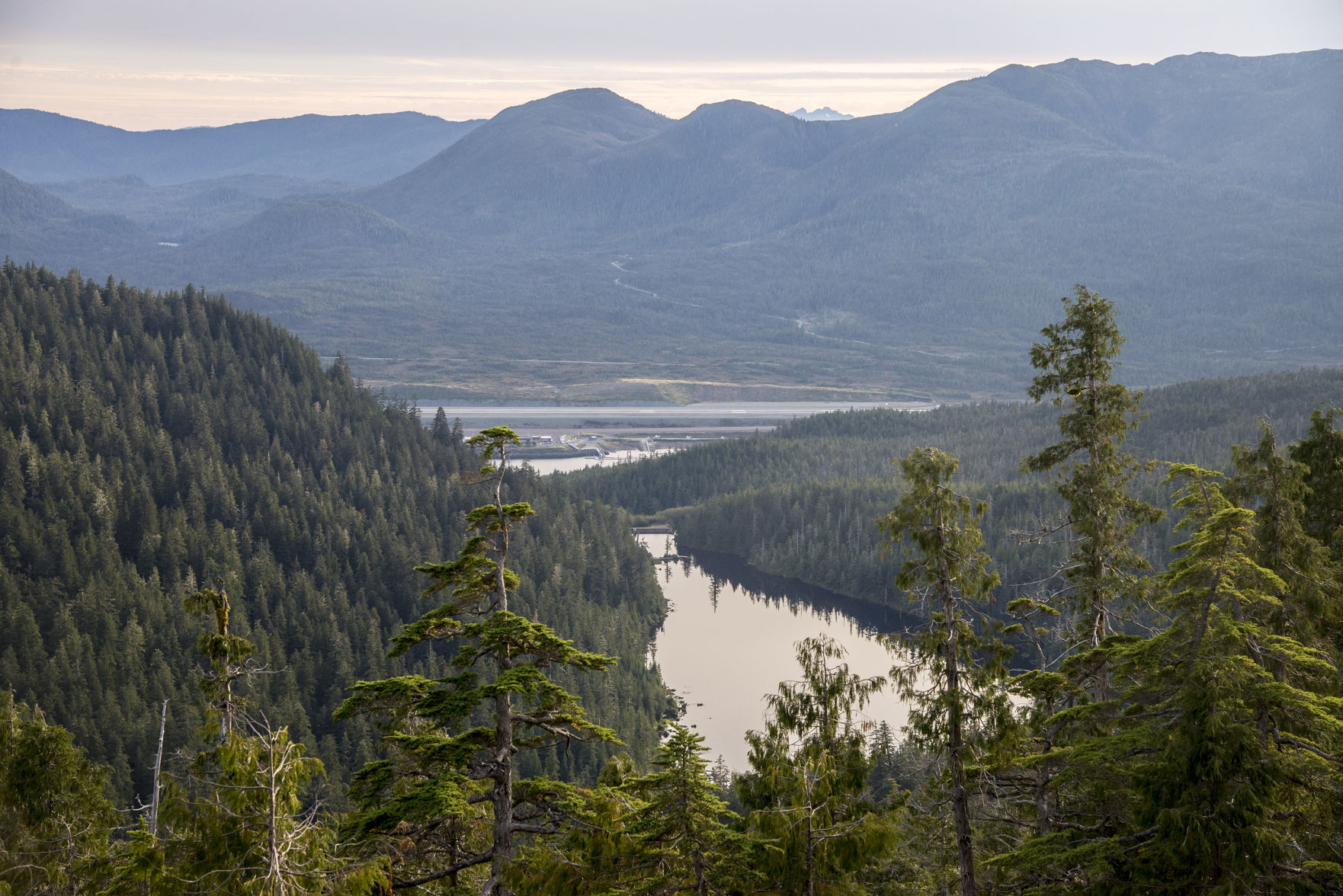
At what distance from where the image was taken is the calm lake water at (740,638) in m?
98.0

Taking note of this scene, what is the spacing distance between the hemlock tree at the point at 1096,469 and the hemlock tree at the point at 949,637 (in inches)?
225

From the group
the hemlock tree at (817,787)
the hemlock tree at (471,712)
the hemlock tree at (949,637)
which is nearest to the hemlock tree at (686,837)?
the hemlock tree at (817,787)

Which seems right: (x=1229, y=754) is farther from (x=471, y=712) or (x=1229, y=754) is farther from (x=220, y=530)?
(x=220, y=530)

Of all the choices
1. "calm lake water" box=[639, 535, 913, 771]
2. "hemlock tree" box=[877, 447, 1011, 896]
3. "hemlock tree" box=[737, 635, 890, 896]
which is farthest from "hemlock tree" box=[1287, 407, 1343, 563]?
"calm lake water" box=[639, 535, 913, 771]

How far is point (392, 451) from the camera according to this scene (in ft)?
568

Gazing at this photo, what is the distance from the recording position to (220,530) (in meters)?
134

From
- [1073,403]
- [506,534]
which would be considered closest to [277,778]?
[506,534]

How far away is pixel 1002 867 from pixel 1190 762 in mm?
3780

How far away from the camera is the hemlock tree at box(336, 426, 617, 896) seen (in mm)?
18250

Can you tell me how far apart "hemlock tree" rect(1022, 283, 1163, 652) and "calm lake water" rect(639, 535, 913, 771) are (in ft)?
176

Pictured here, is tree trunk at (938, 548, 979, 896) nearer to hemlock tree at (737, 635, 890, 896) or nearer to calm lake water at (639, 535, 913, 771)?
hemlock tree at (737, 635, 890, 896)

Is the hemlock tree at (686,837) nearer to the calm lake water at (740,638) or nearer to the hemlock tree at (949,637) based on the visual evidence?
the hemlock tree at (949,637)

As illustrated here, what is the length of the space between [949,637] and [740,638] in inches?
4333

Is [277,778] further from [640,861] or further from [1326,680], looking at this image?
[1326,680]
